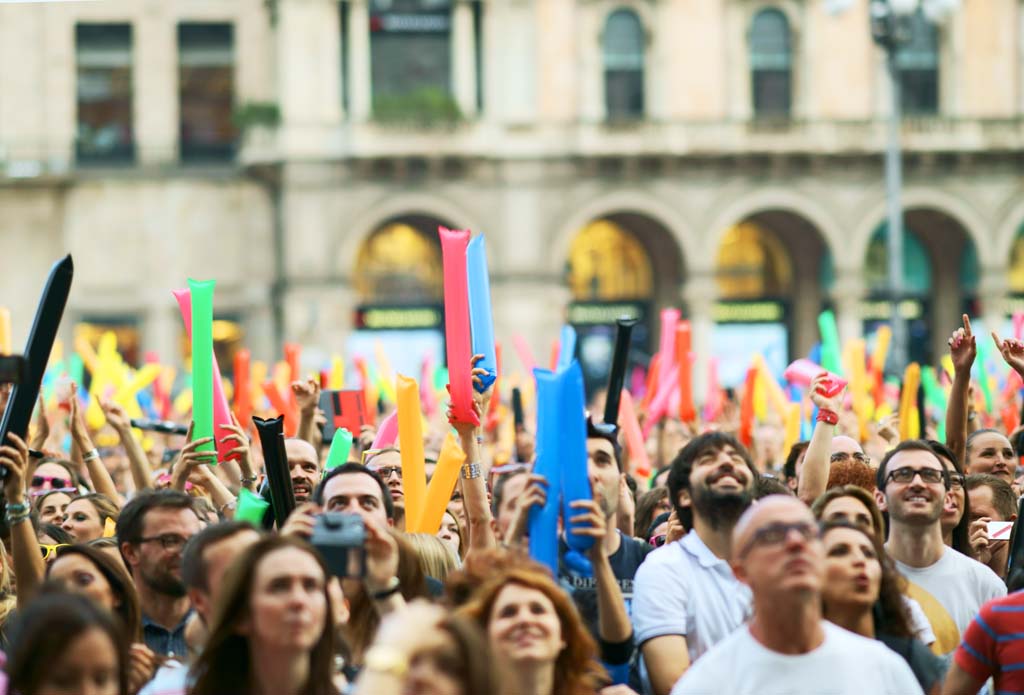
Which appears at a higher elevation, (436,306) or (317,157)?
(317,157)

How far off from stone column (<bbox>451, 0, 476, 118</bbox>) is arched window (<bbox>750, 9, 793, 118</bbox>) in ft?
20.8

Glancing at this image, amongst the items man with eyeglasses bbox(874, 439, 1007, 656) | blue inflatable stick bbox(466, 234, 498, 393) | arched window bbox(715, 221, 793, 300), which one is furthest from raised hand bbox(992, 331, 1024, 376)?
arched window bbox(715, 221, 793, 300)

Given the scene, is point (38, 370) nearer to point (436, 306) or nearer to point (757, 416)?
point (757, 416)

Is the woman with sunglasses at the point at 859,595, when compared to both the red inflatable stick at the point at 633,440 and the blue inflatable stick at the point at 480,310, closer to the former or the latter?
the blue inflatable stick at the point at 480,310

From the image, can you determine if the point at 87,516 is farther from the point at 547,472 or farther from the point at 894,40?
the point at 894,40

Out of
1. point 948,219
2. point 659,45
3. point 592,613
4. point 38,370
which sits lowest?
point 592,613

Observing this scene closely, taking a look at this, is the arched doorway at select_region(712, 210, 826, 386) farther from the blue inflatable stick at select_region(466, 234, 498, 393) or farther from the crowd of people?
the blue inflatable stick at select_region(466, 234, 498, 393)

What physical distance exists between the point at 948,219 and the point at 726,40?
664 centimetres

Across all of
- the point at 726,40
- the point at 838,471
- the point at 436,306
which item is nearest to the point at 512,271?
the point at 436,306

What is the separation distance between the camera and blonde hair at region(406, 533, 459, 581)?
693 cm

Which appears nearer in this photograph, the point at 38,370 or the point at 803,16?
the point at 38,370

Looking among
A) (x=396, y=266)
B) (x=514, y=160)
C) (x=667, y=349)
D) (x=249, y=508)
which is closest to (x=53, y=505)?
(x=249, y=508)

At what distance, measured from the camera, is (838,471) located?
8.22 m

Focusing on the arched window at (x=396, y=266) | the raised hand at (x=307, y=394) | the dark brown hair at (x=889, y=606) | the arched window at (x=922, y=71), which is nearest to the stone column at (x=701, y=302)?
the arched window at (x=396, y=266)
